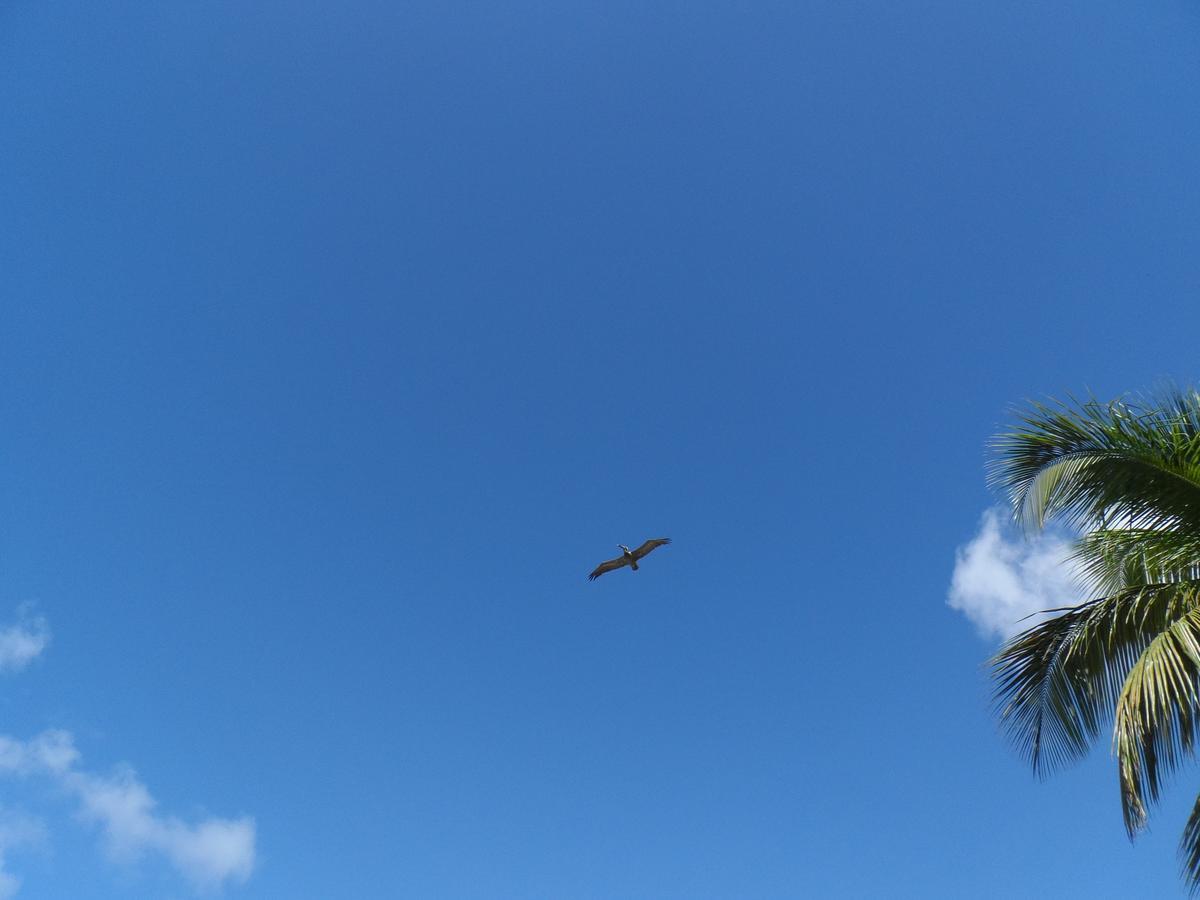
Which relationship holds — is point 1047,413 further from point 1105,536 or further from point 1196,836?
point 1196,836

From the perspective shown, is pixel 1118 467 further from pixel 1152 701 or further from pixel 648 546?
pixel 648 546

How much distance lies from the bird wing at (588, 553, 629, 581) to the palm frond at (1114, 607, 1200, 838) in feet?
30.5

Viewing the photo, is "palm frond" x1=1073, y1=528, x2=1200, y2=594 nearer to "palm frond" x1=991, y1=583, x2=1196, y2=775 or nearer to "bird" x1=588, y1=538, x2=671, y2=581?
"palm frond" x1=991, y1=583, x2=1196, y2=775

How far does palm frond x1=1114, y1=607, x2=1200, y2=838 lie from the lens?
19.1 feet

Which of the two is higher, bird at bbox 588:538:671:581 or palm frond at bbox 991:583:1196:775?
bird at bbox 588:538:671:581

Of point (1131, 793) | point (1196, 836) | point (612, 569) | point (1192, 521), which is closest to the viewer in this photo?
point (1131, 793)

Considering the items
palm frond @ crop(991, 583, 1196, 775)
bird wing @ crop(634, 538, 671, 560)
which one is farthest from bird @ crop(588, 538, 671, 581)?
palm frond @ crop(991, 583, 1196, 775)

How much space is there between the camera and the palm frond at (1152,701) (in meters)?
5.83

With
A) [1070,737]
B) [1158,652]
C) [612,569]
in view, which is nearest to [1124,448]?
[1158,652]

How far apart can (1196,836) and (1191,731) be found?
0.91 meters

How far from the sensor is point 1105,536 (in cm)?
786

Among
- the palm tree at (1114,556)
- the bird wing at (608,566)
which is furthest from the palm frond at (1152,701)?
the bird wing at (608,566)

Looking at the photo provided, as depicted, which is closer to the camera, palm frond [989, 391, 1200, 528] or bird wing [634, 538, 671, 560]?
palm frond [989, 391, 1200, 528]

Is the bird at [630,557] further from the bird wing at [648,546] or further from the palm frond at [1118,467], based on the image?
the palm frond at [1118,467]
